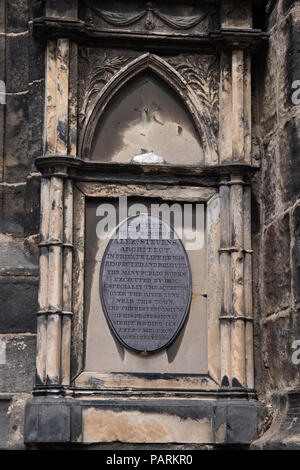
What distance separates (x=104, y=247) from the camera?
22.5 feet

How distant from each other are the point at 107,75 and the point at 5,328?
1858mm

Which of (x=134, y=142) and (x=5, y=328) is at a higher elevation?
(x=134, y=142)

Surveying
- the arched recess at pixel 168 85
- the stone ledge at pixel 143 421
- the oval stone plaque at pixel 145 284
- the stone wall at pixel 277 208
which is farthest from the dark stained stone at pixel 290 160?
the stone ledge at pixel 143 421

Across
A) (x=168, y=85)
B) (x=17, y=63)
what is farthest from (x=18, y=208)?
(x=168, y=85)

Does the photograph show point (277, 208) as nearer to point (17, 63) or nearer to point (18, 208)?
point (18, 208)

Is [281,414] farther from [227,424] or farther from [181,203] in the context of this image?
[181,203]

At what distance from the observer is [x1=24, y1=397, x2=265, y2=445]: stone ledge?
6.39 meters

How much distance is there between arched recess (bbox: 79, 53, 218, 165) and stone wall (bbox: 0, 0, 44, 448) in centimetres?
40

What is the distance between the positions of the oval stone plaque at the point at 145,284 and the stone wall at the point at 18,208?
54cm

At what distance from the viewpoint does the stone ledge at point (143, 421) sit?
639 cm

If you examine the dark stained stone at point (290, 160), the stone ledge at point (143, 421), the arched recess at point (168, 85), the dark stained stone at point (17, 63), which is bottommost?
the stone ledge at point (143, 421)

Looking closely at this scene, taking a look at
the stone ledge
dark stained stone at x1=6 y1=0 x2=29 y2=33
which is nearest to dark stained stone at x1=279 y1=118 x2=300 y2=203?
the stone ledge

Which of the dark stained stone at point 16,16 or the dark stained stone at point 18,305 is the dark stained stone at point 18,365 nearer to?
the dark stained stone at point 18,305
